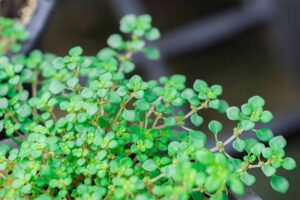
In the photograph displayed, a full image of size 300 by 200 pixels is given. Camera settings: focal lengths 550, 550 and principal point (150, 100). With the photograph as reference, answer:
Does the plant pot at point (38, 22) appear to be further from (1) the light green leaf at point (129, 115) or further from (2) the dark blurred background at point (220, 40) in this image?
(2) the dark blurred background at point (220, 40)

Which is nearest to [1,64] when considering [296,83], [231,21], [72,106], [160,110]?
[72,106]

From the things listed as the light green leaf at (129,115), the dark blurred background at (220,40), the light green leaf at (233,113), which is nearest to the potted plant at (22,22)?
the light green leaf at (129,115)

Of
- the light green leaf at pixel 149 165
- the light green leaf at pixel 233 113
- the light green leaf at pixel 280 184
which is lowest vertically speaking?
the light green leaf at pixel 280 184

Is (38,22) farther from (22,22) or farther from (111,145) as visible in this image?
(111,145)

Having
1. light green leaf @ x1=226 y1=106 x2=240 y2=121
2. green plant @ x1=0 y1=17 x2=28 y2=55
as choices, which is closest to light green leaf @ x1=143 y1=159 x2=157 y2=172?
light green leaf @ x1=226 y1=106 x2=240 y2=121

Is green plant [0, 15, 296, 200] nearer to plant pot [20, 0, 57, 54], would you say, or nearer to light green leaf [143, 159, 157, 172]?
light green leaf [143, 159, 157, 172]

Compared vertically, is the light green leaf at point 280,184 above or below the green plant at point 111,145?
below

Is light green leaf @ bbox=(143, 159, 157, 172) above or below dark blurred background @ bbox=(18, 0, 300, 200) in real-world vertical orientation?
below

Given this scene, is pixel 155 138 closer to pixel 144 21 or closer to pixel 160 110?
pixel 160 110
